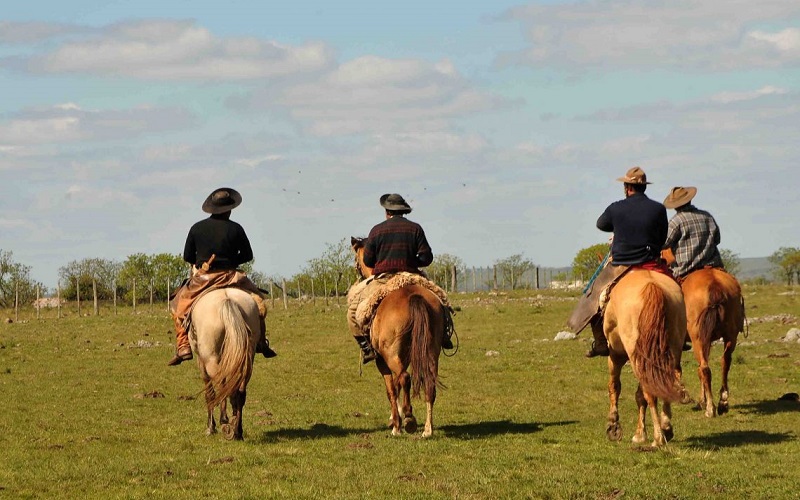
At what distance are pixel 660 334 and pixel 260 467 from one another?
14.7 ft

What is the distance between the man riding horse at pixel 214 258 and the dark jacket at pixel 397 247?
1607 millimetres

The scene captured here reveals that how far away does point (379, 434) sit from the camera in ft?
46.1

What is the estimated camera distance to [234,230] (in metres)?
14.4

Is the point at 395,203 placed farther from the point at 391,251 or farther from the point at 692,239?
the point at 692,239

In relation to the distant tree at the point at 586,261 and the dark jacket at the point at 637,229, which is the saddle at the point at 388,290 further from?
the distant tree at the point at 586,261

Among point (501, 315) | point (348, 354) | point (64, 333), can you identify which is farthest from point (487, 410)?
point (64, 333)

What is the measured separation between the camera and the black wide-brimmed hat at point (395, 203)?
14.6 m

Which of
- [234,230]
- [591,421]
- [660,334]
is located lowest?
[591,421]

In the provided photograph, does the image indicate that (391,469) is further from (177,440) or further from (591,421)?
(591,421)

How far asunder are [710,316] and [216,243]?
22.9 feet

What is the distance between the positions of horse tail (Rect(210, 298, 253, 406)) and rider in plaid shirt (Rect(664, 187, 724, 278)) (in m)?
6.66

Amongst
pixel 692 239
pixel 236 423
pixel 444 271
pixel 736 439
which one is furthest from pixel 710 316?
pixel 444 271

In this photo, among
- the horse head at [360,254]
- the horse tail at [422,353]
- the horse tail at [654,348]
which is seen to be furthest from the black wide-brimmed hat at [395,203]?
the horse tail at [654,348]

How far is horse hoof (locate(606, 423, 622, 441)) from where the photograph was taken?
1297cm
